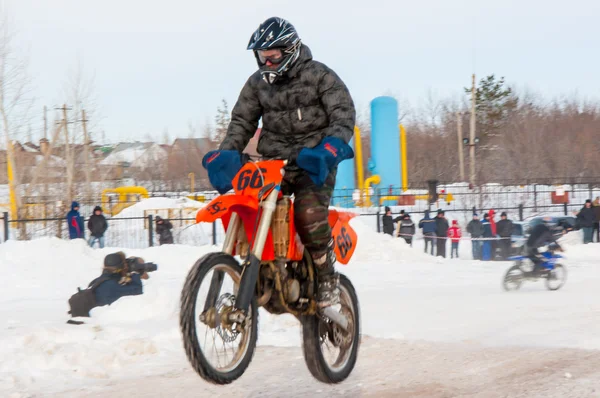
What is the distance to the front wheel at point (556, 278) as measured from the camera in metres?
13.4

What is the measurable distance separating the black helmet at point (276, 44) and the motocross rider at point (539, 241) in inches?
392

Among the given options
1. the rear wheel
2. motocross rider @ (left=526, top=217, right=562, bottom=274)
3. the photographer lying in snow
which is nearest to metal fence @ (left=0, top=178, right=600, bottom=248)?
the photographer lying in snow

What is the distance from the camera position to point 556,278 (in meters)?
13.5

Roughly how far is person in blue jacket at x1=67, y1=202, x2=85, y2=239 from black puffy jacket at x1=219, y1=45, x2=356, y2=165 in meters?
15.5

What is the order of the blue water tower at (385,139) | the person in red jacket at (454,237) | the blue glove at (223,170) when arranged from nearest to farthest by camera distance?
the blue glove at (223,170) → the person in red jacket at (454,237) → the blue water tower at (385,139)

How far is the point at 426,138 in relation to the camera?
69.2 meters

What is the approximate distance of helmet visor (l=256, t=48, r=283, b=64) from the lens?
475 centimetres

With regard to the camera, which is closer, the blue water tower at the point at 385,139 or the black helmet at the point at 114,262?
the black helmet at the point at 114,262

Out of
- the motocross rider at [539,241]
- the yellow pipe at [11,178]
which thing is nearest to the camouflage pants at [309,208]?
the motocross rider at [539,241]

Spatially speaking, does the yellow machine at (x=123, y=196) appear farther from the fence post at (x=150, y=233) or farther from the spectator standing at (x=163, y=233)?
the spectator standing at (x=163, y=233)

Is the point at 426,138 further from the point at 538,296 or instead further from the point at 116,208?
the point at 538,296

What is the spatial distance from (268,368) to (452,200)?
28354 millimetres

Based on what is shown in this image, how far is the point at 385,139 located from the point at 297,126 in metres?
30.0

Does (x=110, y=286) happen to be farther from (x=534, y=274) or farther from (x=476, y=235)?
(x=476, y=235)
